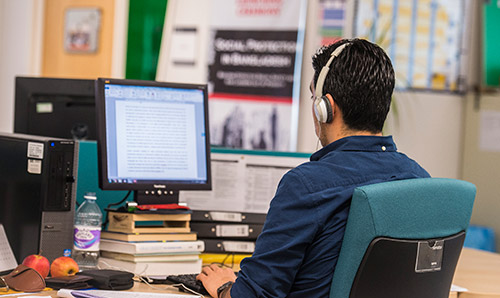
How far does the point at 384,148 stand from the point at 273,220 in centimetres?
32

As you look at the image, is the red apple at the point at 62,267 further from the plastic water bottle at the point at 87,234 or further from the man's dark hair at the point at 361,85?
the man's dark hair at the point at 361,85

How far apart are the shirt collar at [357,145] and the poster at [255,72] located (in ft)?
8.85

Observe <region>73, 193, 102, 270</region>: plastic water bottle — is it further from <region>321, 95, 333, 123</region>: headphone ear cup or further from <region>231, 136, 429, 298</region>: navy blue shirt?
<region>321, 95, 333, 123</region>: headphone ear cup

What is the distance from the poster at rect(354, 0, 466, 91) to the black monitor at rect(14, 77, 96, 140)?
7.42 feet

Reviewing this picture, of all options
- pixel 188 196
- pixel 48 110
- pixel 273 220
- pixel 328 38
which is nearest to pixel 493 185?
pixel 328 38

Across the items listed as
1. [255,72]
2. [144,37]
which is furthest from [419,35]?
[144,37]

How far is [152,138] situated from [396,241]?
972 millimetres

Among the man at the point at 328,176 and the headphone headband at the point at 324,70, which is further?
the headphone headband at the point at 324,70

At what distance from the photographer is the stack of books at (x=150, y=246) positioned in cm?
196

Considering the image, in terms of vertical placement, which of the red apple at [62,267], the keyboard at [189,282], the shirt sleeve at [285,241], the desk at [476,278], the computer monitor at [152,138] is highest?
the computer monitor at [152,138]

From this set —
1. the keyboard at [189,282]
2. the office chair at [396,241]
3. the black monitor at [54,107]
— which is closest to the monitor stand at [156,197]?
the keyboard at [189,282]

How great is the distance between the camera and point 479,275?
219cm

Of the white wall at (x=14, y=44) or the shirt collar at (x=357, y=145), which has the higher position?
the white wall at (x=14, y=44)

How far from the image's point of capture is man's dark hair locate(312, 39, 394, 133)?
4.83ft
